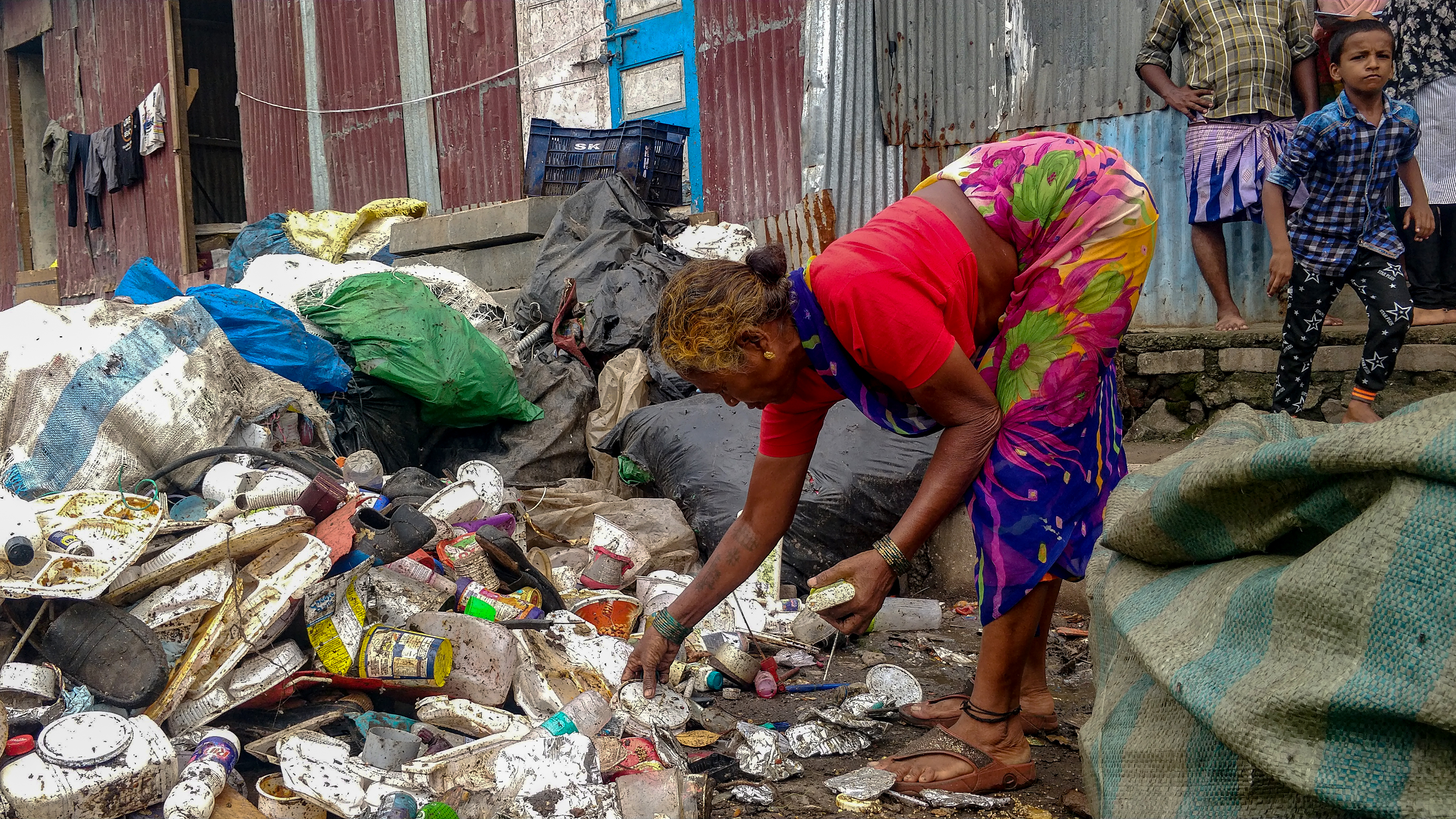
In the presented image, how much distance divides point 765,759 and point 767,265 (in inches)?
45.5

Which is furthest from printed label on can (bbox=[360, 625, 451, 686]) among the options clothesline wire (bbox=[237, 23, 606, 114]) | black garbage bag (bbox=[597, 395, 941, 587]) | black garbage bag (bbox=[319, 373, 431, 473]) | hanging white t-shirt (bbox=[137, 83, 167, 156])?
hanging white t-shirt (bbox=[137, 83, 167, 156])

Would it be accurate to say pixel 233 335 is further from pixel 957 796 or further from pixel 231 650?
pixel 957 796

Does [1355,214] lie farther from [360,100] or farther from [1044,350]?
[360,100]

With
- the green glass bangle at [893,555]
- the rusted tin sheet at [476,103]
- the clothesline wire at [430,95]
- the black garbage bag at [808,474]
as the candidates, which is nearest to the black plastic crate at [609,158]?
the clothesline wire at [430,95]

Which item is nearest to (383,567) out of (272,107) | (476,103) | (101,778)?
(101,778)

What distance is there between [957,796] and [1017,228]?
3.90 feet

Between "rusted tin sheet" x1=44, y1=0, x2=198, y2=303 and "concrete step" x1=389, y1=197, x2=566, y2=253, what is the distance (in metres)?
4.47

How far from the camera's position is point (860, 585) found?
2.00 metres

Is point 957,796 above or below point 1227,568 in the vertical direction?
below

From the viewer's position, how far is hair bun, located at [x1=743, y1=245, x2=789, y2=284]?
2014mm

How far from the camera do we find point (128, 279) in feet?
15.1

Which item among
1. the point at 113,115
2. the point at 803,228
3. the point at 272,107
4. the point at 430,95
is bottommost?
the point at 803,228

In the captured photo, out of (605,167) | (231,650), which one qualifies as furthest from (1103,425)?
(605,167)

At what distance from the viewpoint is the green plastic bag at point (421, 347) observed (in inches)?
181
